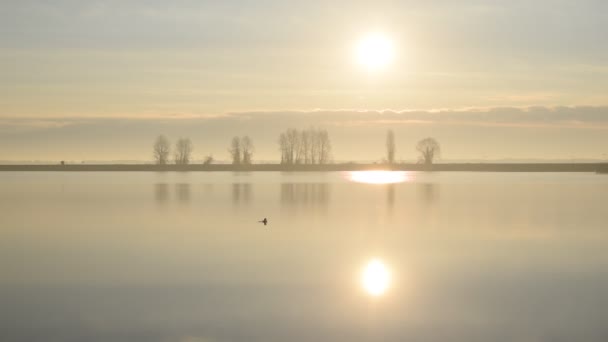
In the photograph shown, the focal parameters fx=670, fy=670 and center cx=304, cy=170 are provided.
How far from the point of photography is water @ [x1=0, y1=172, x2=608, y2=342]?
10.1 m

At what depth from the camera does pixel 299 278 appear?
14.1 meters

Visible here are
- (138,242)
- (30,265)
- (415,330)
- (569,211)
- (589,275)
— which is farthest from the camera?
(569,211)

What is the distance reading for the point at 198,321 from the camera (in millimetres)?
10344

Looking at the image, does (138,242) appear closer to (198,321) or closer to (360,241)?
(360,241)

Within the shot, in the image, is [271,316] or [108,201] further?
[108,201]

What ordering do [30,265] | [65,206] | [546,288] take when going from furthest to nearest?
[65,206] < [30,265] < [546,288]

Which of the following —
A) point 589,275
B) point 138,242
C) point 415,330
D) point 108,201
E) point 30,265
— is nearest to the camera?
point 415,330

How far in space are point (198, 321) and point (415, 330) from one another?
3.33 m

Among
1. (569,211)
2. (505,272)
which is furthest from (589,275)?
(569,211)

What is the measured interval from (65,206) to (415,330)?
87.6 ft

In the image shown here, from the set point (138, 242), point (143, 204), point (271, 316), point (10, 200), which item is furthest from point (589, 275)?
point (10, 200)

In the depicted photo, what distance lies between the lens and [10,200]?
37.7 meters

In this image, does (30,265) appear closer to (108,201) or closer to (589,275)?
(589,275)

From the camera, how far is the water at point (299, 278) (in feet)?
33.2
